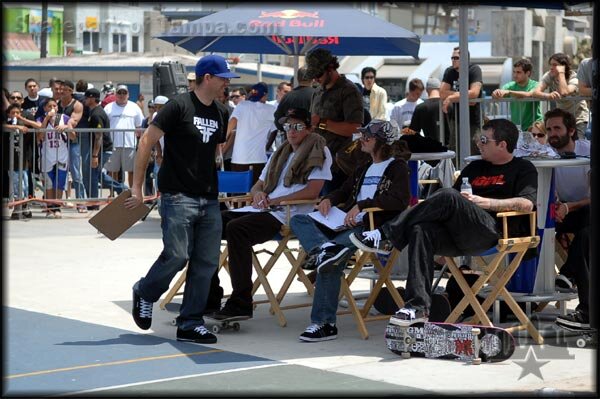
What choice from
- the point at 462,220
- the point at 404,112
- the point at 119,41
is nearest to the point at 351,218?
the point at 462,220

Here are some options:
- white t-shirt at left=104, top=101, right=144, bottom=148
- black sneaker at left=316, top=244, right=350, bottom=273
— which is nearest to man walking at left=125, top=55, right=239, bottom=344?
black sneaker at left=316, top=244, right=350, bottom=273

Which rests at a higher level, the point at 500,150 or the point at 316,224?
the point at 500,150

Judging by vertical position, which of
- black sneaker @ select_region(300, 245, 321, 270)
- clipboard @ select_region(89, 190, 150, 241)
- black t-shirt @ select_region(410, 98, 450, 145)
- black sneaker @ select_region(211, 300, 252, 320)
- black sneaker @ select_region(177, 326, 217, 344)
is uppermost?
black t-shirt @ select_region(410, 98, 450, 145)

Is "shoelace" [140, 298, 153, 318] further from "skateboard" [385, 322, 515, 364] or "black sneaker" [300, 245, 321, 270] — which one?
"skateboard" [385, 322, 515, 364]

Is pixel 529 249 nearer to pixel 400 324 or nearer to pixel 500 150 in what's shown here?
pixel 500 150

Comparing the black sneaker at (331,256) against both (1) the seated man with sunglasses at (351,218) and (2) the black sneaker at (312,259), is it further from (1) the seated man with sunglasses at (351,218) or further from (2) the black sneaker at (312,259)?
(2) the black sneaker at (312,259)

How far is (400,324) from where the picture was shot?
7094 mm

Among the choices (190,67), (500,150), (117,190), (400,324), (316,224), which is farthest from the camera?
(190,67)

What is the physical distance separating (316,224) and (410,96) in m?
9.92

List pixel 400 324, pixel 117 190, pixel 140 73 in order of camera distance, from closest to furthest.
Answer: pixel 400 324 → pixel 117 190 → pixel 140 73

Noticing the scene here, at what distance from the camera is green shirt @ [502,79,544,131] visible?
13.0m

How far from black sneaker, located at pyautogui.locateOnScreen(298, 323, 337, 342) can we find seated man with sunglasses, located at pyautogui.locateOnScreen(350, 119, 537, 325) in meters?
0.65

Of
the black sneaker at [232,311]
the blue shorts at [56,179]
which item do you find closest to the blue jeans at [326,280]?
the black sneaker at [232,311]

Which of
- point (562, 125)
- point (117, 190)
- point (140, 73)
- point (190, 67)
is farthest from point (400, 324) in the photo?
point (140, 73)
